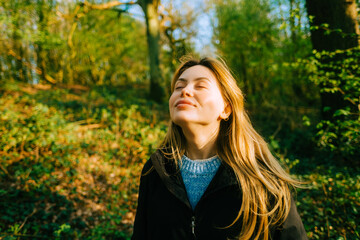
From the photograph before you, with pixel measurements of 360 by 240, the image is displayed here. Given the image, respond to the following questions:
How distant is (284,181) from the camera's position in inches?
61.5

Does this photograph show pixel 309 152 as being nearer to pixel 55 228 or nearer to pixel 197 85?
pixel 197 85

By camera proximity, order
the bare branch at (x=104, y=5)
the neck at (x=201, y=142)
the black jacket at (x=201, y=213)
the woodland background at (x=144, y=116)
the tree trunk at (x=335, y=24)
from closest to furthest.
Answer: the black jacket at (x=201, y=213) → the neck at (x=201, y=142) → the woodland background at (x=144, y=116) → the tree trunk at (x=335, y=24) → the bare branch at (x=104, y=5)

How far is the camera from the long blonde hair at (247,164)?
143 centimetres

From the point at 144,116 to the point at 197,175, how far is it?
6.00m

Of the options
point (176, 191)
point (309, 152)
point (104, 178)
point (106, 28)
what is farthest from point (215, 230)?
point (106, 28)

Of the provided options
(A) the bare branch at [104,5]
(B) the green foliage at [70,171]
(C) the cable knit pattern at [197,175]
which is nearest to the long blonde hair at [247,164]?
(C) the cable knit pattern at [197,175]

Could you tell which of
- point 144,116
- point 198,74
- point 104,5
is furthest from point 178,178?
point 104,5

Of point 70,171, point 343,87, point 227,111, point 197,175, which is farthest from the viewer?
point 70,171

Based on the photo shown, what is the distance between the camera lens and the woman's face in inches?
59.7

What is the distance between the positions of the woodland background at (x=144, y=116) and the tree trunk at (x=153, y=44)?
46mm

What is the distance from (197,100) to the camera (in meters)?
1.54

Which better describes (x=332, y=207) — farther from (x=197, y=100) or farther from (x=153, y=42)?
(x=153, y=42)

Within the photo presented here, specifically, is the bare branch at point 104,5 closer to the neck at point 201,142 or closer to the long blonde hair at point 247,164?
the long blonde hair at point 247,164

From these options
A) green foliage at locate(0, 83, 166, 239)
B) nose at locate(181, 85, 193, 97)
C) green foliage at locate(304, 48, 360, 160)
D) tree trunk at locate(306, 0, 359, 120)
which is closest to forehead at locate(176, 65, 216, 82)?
nose at locate(181, 85, 193, 97)
